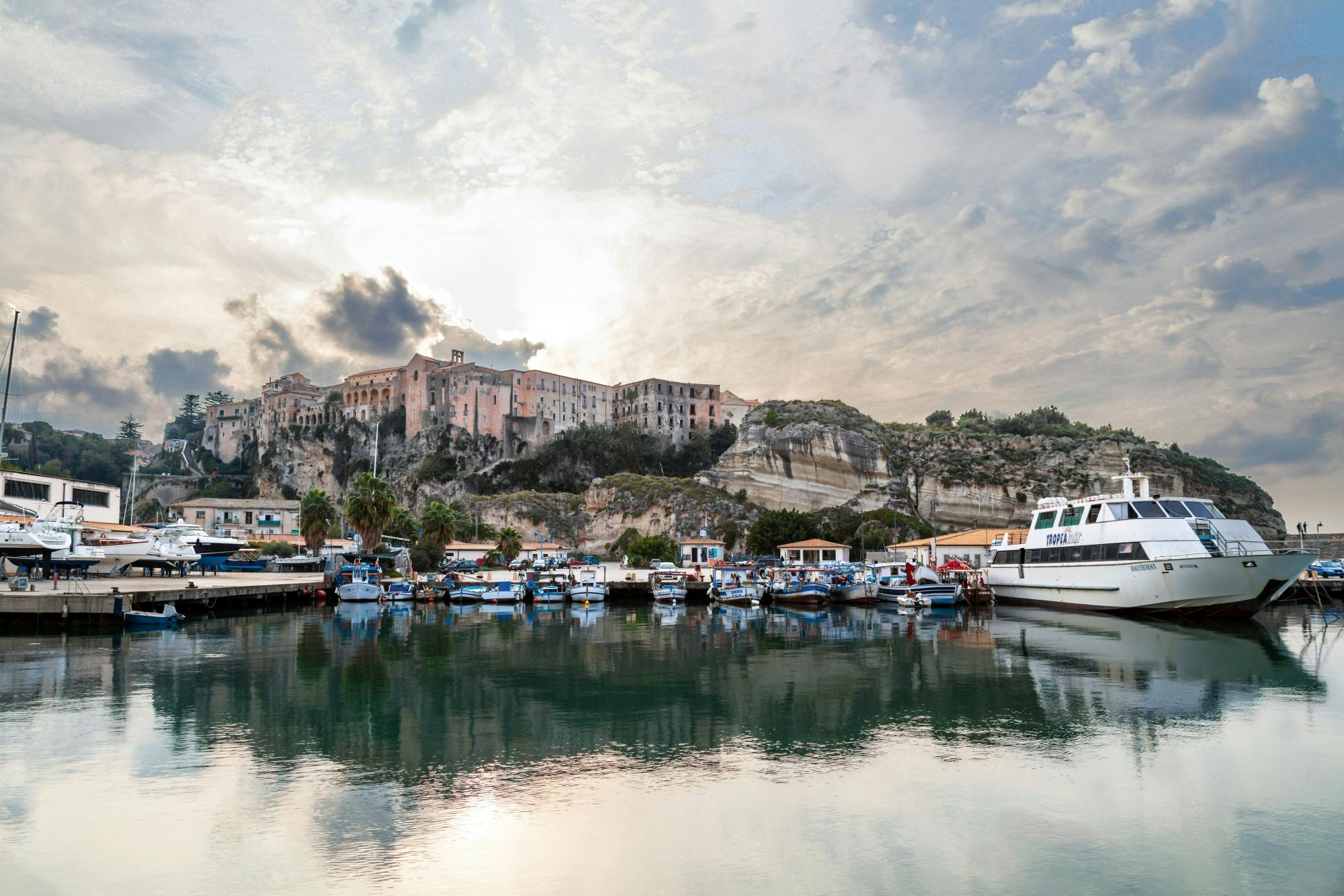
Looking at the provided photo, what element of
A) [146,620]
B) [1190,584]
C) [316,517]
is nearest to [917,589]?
[1190,584]

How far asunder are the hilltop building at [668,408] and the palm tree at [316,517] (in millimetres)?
60722

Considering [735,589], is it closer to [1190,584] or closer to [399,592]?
[399,592]

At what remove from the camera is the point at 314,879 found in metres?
9.74

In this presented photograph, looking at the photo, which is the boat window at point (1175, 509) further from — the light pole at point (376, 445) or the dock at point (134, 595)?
the light pole at point (376, 445)

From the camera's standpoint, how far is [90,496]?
3024 inches

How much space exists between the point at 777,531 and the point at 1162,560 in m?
46.9

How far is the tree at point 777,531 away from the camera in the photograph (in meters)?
82.9

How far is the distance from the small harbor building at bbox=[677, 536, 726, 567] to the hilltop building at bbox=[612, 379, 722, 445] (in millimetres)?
42069

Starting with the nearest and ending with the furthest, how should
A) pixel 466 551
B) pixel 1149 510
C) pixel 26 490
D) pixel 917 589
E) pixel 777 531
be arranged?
pixel 1149 510
pixel 917 589
pixel 26 490
pixel 777 531
pixel 466 551

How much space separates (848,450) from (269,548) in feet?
204

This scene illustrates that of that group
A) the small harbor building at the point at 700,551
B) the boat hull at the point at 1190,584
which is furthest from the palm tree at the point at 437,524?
the boat hull at the point at 1190,584

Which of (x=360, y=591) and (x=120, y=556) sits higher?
(x=120, y=556)

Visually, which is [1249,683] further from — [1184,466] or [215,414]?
[215,414]

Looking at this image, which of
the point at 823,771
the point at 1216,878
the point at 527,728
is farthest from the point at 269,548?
the point at 1216,878
